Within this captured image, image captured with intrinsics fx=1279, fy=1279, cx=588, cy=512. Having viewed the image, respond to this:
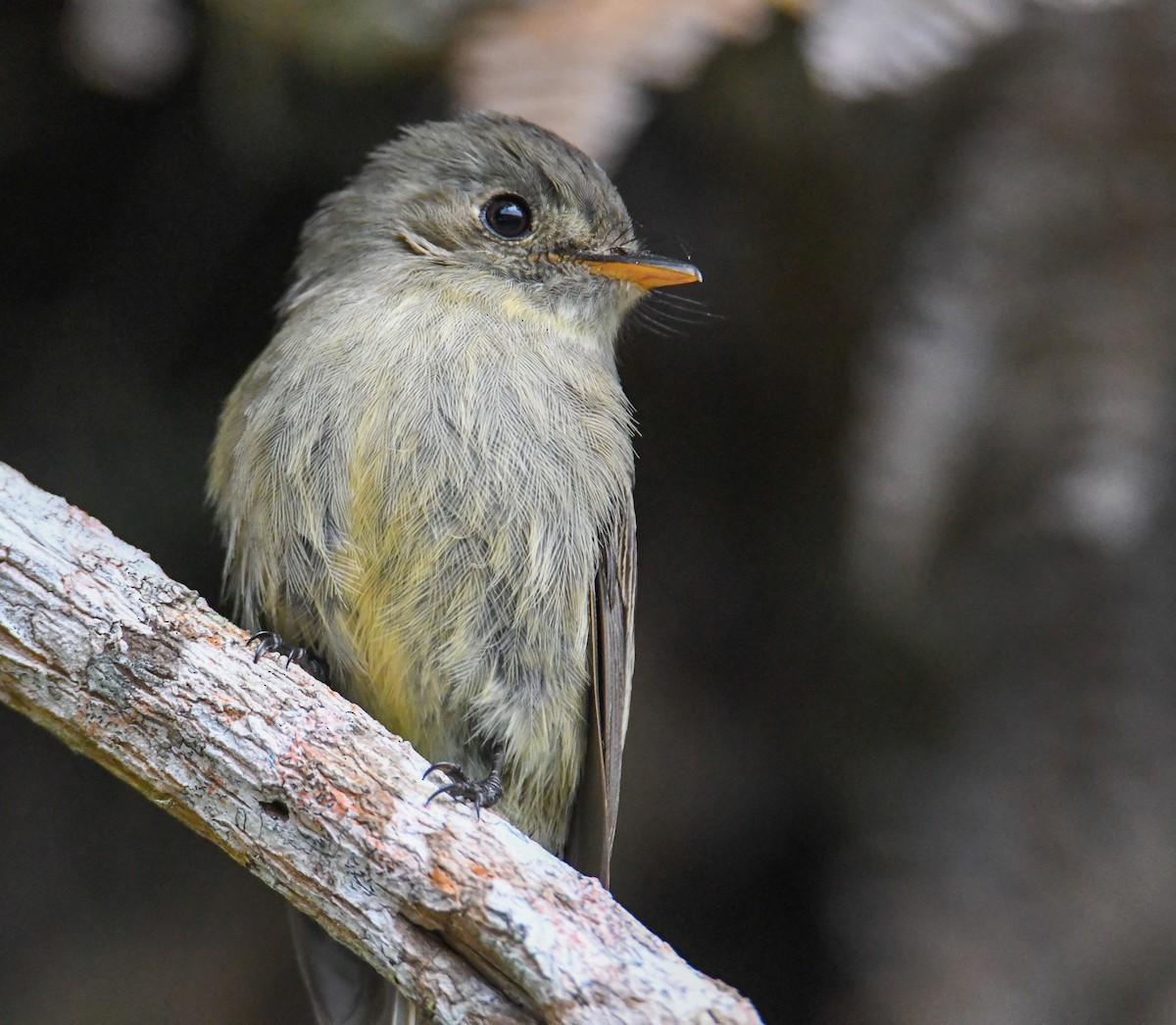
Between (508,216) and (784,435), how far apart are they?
5.37 ft

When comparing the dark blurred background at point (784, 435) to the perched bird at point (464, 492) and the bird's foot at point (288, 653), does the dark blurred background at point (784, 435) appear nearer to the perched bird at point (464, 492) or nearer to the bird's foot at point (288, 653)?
the perched bird at point (464, 492)

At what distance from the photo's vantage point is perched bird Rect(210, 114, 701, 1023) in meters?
3.08

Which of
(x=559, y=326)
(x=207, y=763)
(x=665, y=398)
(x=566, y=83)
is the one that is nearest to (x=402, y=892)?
(x=207, y=763)

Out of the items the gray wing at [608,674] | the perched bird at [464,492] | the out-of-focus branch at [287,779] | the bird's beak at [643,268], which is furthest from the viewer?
the bird's beak at [643,268]

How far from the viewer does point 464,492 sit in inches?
121

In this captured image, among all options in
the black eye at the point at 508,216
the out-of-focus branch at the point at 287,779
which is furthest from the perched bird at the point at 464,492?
the out-of-focus branch at the point at 287,779

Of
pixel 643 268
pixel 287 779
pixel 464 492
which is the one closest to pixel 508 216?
pixel 643 268

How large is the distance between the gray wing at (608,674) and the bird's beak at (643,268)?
0.67 meters

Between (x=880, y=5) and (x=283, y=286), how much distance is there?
2.41m

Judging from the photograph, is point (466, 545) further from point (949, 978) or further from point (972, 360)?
point (949, 978)

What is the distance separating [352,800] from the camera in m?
2.43

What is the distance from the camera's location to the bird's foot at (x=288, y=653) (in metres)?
2.76

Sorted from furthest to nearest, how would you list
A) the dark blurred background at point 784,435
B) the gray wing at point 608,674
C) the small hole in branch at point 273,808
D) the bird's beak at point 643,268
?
the dark blurred background at point 784,435
the bird's beak at point 643,268
the gray wing at point 608,674
the small hole in branch at point 273,808

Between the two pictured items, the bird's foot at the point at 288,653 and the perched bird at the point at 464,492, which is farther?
the perched bird at the point at 464,492
